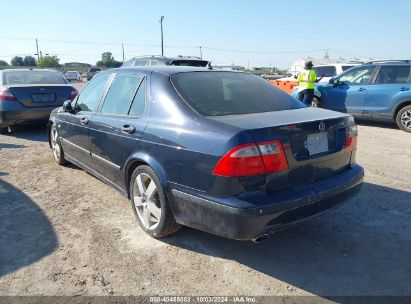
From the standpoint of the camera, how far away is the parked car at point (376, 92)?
880 cm

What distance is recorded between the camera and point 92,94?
4.70 metres

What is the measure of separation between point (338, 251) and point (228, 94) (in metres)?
1.74

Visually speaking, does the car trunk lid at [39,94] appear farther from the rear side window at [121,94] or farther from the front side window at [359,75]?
the front side window at [359,75]

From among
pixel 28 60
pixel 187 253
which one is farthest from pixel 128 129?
pixel 28 60

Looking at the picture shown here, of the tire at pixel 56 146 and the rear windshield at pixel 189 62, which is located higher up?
the rear windshield at pixel 189 62

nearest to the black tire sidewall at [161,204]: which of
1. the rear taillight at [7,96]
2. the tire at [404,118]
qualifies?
the rear taillight at [7,96]

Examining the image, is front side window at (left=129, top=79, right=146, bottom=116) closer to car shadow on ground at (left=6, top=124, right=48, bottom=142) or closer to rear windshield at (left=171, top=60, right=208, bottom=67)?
car shadow on ground at (left=6, top=124, right=48, bottom=142)

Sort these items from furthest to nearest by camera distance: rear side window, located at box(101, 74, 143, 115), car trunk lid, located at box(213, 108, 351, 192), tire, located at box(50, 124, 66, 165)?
tire, located at box(50, 124, 66, 165)
rear side window, located at box(101, 74, 143, 115)
car trunk lid, located at box(213, 108, 351, 192)

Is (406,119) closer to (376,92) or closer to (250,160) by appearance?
(376,92)

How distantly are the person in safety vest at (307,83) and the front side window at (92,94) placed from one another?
6.78 metres

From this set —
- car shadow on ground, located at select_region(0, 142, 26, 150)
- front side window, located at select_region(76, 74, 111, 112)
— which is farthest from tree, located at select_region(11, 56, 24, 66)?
front side window, located at select_region(76, 74, 111, 112)

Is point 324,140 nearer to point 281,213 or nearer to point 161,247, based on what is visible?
point 281,213

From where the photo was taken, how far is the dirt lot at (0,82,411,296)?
2816 millimetres

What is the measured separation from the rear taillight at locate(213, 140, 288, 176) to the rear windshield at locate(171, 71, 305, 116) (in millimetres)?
585
